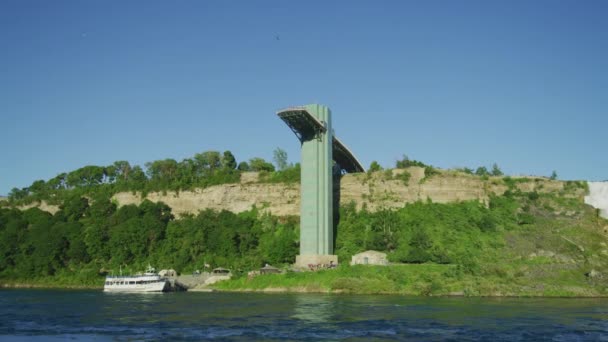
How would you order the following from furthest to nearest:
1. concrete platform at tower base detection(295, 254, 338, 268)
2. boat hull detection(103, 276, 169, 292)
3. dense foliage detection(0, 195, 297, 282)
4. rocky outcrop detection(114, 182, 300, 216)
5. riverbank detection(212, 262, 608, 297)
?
rocky outcrop detection(114, 182, 300, 216) < dense foliage detection(0, 195, 297, 282) < concrete platform at tower base detection(295, 254, 338, 268) < boat hull detection(103, 276, 169, 292) < riverbank detection(212, 262, 608, 297)

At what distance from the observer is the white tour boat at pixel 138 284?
64.8m

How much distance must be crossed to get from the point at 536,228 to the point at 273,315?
140ft

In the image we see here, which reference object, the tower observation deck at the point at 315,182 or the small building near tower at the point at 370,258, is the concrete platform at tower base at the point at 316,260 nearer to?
the tower observation deck at the point at 315,182

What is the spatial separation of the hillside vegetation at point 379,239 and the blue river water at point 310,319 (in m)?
6.99

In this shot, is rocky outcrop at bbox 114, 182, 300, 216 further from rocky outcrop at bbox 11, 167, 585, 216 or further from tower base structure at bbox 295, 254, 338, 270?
tower base structure at bbox 295, 254, 338, 270

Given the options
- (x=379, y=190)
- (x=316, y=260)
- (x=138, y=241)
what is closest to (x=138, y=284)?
(x=138, y=241)

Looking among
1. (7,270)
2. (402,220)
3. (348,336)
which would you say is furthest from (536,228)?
(7,270)

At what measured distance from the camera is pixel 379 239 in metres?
70.0

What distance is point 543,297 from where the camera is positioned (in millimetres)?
53625

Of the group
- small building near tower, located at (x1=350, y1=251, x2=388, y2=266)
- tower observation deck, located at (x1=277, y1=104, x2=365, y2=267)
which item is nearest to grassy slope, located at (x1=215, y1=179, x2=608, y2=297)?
small building near tower, located at (x1=350, y1=251, x2=388, y2=266)

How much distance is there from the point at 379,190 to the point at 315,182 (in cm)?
1202

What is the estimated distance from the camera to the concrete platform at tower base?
68.9 metres

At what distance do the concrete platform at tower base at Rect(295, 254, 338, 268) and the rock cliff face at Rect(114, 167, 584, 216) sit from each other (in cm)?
1154

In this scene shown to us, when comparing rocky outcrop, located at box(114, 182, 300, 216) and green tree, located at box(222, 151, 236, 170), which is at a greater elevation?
green tree, located at box(222, 151, 236, 170)
